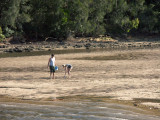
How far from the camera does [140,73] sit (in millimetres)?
18641

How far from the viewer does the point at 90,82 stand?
53.0 feet

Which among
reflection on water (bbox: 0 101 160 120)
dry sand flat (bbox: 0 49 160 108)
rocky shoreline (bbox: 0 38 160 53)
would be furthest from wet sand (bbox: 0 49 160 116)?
rocky shoreline (bbox: 0 38 160 53)

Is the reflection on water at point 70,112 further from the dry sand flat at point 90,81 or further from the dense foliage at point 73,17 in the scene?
the dense foliage at point 73,17

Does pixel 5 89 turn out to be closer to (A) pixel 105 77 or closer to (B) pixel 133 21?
(A) pixel 105 77

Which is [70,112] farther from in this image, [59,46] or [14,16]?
[14,16]

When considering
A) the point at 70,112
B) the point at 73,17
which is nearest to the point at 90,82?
the point at 70,112

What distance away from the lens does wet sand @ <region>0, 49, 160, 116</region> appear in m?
13.1

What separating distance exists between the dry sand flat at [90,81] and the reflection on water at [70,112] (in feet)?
4.12

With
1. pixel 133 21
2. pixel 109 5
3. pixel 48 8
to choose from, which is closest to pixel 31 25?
pixel 48 8

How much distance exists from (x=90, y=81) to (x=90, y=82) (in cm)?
28

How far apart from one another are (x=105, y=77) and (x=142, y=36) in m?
34.3

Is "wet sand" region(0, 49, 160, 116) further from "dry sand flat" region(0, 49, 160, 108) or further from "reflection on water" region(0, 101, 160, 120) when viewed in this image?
"reflection on water" region(0, 101, 160, 120)

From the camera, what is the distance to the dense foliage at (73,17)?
1630 inches

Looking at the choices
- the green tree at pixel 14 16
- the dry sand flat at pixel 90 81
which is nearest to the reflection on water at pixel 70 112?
the dry sand flat at pixel 90 81
